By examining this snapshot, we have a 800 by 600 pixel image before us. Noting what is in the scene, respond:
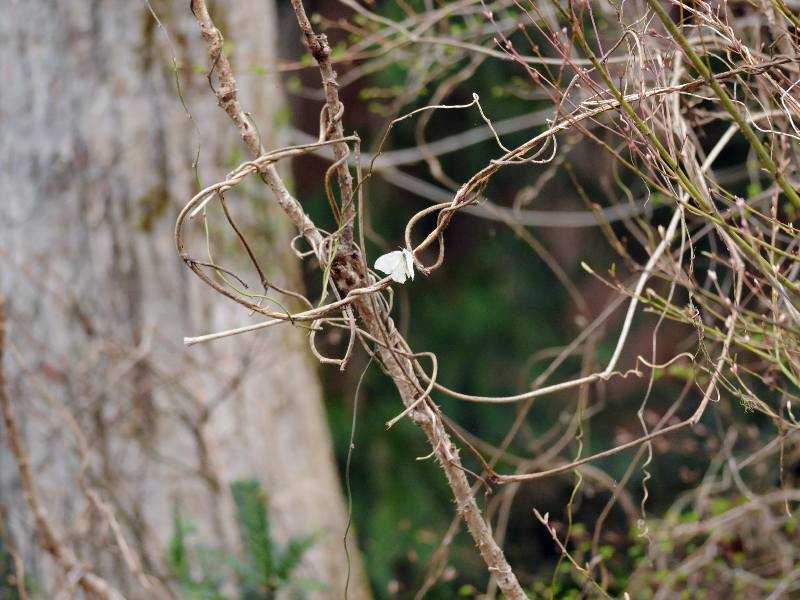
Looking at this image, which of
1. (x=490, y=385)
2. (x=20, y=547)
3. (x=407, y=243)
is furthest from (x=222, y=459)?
(x=490, y=385)

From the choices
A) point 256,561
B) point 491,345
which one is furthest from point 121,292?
point 491,345

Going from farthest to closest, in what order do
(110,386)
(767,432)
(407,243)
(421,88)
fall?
(767,432)
(110,386)
(421,88)
(407,243)

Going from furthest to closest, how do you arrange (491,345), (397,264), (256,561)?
(491,345), (256,561), (397,264)

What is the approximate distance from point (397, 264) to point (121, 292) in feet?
5.93

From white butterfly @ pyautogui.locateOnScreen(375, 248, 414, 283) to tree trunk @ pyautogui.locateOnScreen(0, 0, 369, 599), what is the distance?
162 cm

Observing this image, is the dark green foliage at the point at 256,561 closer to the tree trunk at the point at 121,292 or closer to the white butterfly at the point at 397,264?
the tree trunk at the point at 121,292

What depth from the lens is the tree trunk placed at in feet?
7.80

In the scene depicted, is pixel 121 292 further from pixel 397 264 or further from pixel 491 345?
pixel 491 345

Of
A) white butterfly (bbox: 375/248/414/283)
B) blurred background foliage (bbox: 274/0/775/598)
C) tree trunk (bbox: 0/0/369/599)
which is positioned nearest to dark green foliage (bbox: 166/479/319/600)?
tree trunk (bbox: 0/0/369/599)

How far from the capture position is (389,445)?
4.26 metres

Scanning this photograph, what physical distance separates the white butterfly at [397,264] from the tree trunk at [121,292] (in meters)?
1.62

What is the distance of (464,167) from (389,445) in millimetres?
1385

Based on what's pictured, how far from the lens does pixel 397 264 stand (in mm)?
795

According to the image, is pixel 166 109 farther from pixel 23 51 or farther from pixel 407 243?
pixel 407 243
